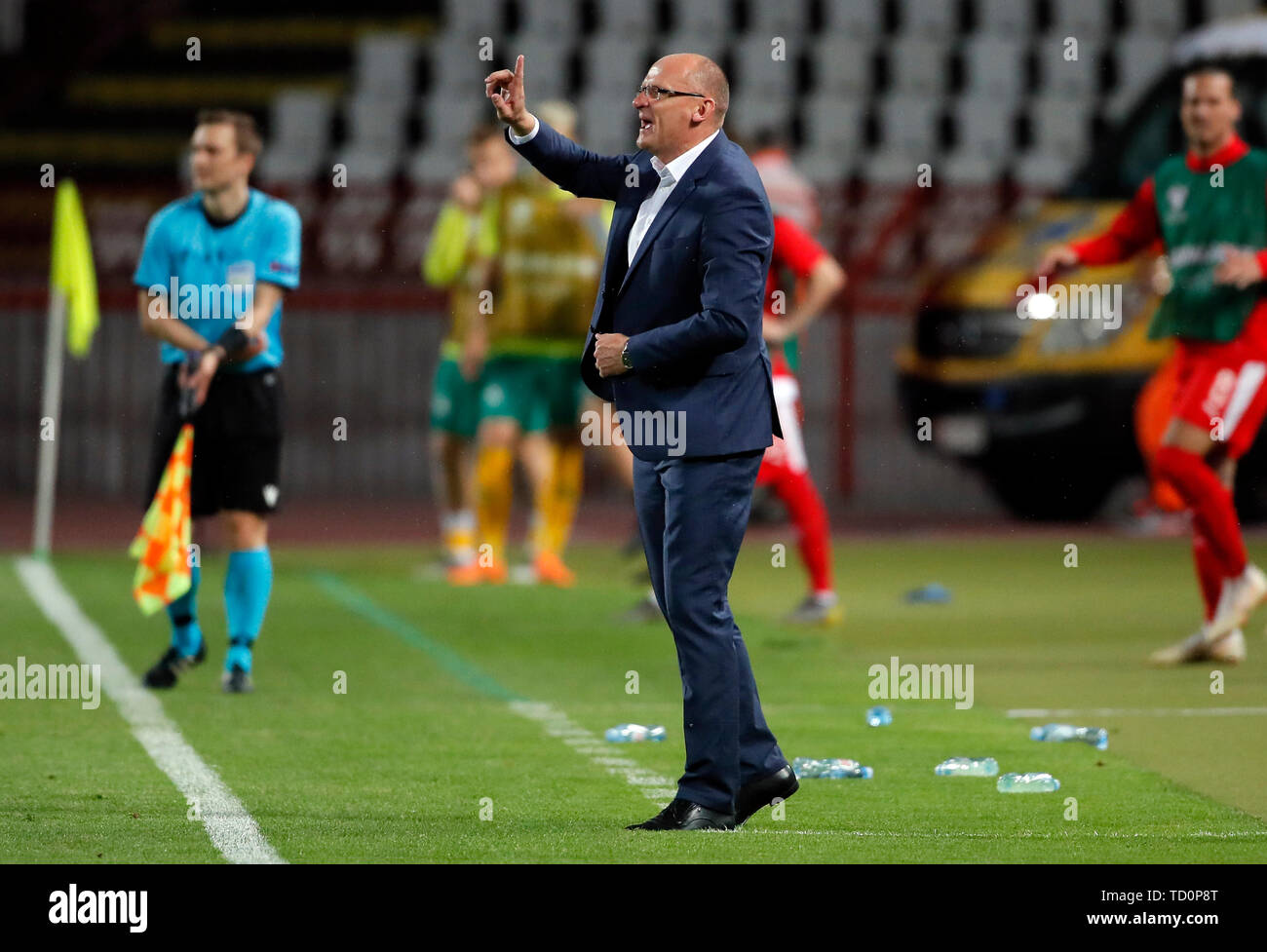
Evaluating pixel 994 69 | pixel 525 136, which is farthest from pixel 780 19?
pixel 525 136

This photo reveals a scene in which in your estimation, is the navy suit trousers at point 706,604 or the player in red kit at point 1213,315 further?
the player in red kit at point 1213,315

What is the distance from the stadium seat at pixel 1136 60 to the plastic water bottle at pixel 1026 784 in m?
17.6

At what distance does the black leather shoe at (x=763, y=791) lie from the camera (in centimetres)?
665

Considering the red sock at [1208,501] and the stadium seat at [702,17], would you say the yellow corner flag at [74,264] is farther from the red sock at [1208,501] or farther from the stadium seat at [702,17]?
the stadium seat at [702,17]

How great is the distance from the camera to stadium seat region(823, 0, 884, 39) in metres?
25.1

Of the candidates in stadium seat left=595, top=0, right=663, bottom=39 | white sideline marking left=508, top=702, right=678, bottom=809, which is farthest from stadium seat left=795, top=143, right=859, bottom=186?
white sideline marking left=508, top=702, right=678, bottom=809

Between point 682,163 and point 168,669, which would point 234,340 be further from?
point 682,163

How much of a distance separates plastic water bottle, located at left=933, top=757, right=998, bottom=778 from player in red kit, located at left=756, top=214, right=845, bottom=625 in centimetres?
384

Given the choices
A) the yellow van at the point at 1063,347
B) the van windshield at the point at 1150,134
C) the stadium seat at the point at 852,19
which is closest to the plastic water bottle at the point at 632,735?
the yellow van at the point at 1063,347

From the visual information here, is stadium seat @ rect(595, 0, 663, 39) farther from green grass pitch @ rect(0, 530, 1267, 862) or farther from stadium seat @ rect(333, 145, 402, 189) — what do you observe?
green grass pitch @ rect(0, 530, 1267, 862)

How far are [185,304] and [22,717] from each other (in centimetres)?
168

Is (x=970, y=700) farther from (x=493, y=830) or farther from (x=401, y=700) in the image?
(x=493, y=830)

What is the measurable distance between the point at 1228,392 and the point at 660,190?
4306 mm
